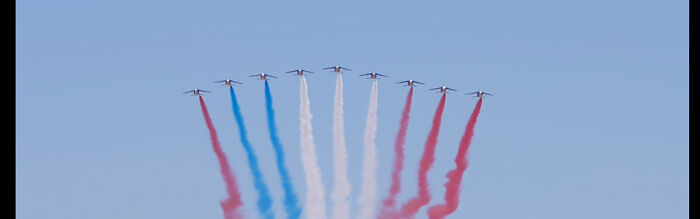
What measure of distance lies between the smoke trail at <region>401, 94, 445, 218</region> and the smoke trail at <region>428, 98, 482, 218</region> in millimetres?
1029

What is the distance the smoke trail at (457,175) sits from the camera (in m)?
131

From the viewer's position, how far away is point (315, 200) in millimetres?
132500

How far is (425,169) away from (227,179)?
48.4 ft

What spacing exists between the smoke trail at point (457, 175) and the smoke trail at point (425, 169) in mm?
1029

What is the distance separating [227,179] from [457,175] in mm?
17059

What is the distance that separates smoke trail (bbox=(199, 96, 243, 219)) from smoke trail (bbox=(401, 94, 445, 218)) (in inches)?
490

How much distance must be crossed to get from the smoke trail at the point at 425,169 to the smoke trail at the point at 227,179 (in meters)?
12.5

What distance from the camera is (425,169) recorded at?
131750 mm

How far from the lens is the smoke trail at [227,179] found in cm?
13262

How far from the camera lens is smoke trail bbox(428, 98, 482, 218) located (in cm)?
13112

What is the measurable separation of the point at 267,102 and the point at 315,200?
26.6 ft
